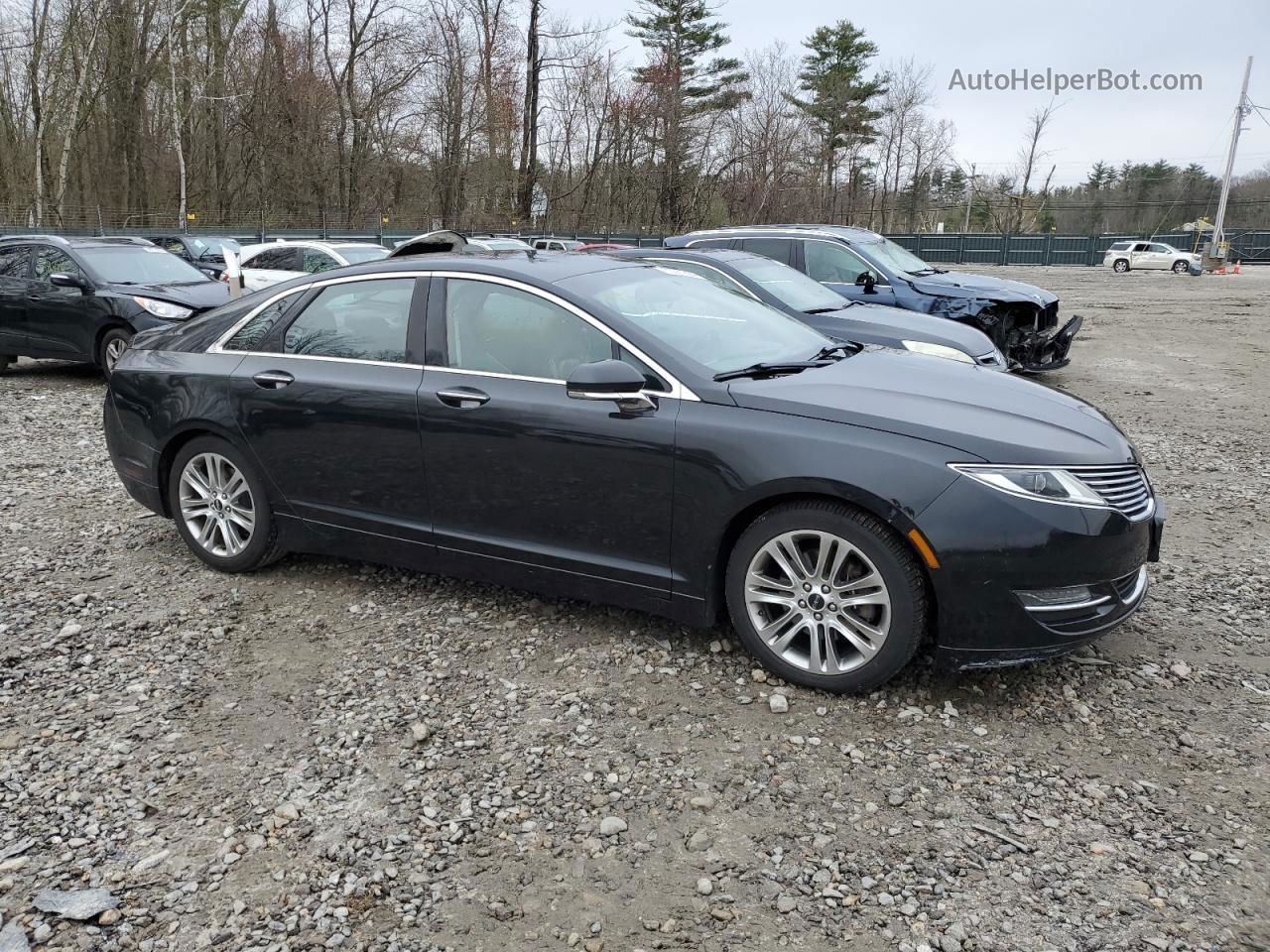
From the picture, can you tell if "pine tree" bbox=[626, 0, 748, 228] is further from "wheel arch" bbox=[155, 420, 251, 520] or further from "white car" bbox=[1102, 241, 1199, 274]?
"wheel arch" bbox=[155, 420, 251, 520]

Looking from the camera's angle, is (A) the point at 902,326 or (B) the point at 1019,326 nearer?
(A) the point at 902,326

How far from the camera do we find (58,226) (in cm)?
3325

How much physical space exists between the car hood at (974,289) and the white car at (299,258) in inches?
313

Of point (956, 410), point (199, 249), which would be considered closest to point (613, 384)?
point (956, 410)

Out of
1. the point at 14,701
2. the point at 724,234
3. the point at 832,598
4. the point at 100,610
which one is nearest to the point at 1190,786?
the point at 832,598

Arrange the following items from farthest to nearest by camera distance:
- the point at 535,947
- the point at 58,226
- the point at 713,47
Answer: the point at 713,47 < the point at 58,226 < the point at 535,947

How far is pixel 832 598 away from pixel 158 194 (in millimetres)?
44176

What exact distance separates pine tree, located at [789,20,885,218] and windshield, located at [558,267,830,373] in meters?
48.2

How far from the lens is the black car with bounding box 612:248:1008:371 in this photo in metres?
7.88

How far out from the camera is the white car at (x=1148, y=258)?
3997cm

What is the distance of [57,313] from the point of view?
10.3 meters

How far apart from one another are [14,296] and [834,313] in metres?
9.04

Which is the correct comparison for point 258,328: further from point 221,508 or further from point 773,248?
point 773,248

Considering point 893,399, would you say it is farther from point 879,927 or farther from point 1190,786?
point 879,927
